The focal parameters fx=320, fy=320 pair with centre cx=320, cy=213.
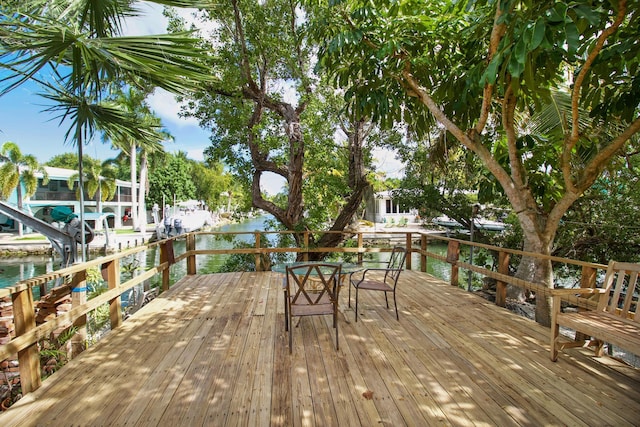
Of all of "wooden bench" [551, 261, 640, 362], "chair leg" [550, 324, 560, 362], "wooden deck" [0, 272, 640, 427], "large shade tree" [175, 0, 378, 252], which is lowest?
"wooden deck" [0, 272, 640, 427]

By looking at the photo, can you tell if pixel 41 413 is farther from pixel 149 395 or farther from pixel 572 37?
pixel 572 37

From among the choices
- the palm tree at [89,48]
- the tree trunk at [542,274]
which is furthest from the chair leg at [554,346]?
the palm tree at [89,48]

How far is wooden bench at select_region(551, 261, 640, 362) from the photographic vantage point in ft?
7.23

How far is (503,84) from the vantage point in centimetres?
291

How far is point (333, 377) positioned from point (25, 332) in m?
2.23

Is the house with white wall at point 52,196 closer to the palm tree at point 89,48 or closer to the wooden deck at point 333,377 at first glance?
the palm tree at point 89,48

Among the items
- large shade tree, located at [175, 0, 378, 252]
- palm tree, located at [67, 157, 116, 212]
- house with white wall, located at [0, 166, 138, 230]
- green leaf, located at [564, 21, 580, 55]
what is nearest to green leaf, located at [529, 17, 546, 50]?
green leaf, located at [564, 21, 580, 55]

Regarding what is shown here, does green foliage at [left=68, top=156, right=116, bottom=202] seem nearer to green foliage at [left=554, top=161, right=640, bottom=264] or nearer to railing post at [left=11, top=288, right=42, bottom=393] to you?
railing post at [left=11, top=288, right=42, bottom=393]

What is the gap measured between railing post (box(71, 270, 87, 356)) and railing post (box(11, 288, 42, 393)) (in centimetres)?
61

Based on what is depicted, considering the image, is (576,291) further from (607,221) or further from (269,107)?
(269,107)

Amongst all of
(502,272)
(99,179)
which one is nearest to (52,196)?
(99,179)

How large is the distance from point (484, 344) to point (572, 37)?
2587 millimetres

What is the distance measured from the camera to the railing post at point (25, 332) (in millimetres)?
2229

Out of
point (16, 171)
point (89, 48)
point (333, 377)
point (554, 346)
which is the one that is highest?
point (16, 171)
